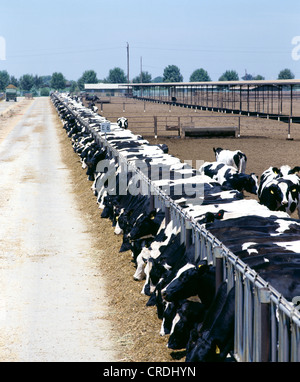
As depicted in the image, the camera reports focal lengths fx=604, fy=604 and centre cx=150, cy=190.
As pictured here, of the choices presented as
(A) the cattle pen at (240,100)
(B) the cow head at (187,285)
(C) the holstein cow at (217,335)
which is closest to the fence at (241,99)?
(A) the cattle pen at (240,100)

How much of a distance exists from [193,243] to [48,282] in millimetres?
3541

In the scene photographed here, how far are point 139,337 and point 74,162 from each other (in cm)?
1847

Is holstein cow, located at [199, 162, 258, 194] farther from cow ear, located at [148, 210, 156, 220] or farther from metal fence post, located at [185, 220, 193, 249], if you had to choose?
metal fence post, located at [185, 220, 193, 249]

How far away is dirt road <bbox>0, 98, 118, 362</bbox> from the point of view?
8266mm

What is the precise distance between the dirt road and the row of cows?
0.89m

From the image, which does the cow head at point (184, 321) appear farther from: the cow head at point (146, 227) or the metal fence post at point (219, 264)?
the cow head at point (146, 227)

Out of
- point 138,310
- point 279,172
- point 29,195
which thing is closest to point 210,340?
point 138,310

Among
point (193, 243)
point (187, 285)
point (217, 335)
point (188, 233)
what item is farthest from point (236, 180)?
point (217, 335)

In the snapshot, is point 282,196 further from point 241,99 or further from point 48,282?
point 241,99

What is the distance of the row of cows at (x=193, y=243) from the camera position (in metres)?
6.76

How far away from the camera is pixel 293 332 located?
534 cm

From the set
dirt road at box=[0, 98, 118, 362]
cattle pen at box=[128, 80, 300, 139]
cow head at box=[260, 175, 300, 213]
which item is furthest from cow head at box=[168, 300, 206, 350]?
cattle pen at box=[128, 80, 300, 139]

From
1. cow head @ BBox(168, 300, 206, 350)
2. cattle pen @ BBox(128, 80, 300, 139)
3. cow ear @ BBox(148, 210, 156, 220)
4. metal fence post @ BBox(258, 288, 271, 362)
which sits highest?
cattle pen @ BBox(128, 80, 300, 139)

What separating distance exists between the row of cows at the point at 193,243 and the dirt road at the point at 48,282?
893 millimetres
